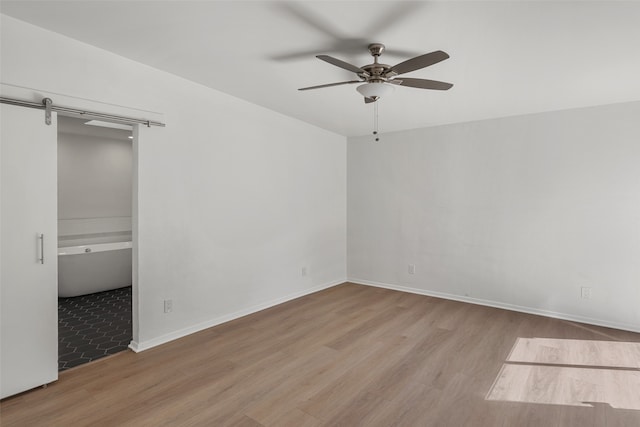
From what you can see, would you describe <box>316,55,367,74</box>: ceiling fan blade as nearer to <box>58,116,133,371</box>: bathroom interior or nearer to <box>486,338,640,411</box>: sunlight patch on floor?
<box>486,338,640,411</box>: sunlight patch on floor

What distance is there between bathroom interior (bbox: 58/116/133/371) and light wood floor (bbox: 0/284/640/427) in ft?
2.80

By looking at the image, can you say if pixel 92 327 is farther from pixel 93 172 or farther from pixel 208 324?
pixel 93 172

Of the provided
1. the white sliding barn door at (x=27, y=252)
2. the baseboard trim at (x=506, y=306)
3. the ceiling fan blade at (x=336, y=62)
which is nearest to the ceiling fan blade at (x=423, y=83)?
the ceiling fan blade at (x=336, y=62)

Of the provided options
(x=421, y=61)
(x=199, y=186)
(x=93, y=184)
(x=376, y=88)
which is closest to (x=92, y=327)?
(x=199, y=186)

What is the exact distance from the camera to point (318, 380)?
8.31 feet

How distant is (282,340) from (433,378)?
1445 mm

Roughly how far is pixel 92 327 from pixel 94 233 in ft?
8.02

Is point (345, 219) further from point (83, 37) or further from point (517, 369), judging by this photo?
point (83, 37)

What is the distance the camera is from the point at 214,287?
11.8ft

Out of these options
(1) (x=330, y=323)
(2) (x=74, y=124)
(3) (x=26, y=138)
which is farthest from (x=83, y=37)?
(1) (x=330, y=323)

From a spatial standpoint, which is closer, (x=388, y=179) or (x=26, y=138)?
(x=26, y=138)

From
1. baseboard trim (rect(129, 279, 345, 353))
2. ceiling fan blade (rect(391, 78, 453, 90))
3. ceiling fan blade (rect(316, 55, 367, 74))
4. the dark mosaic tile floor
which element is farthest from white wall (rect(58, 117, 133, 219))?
ceiling fan blade (rect(391, 78, 453, 90))

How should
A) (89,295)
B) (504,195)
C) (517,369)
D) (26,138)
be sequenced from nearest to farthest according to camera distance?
(26,138)
(517,369)
(504,195)
(89,295)

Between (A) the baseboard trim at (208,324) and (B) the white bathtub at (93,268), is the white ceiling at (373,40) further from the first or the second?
(B) the white bathtub at (93,268)
